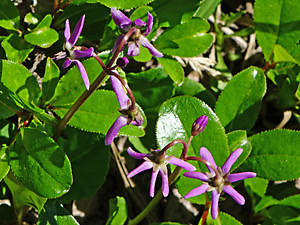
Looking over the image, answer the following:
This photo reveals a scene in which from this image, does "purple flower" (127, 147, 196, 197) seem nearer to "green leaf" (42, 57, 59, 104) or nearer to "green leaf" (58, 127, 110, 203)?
"green leaf" (42, 57, 59, 104)

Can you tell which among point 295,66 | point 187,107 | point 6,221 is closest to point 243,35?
point 295,66

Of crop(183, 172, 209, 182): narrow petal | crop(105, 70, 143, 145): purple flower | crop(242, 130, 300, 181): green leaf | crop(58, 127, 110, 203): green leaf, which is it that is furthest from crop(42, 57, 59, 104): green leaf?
crop(242, 130, 300, 181): green leaf

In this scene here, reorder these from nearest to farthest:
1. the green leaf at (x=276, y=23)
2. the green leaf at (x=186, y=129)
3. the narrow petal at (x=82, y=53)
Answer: the narrow petal at (x=82, y=53), the green leaf at (x=186, y=129), the green leaf at (x=276, y=23)

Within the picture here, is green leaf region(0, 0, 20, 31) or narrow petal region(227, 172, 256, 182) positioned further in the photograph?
green leaf region(0, 0, 20, 31)

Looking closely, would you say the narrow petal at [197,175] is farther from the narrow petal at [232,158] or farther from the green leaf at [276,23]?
the green leaf at [276,23]

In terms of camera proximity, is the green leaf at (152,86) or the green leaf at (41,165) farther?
the green leaf at (152,86)

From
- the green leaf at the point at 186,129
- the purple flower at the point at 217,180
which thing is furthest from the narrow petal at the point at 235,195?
the green leaf at the point at 186,129
